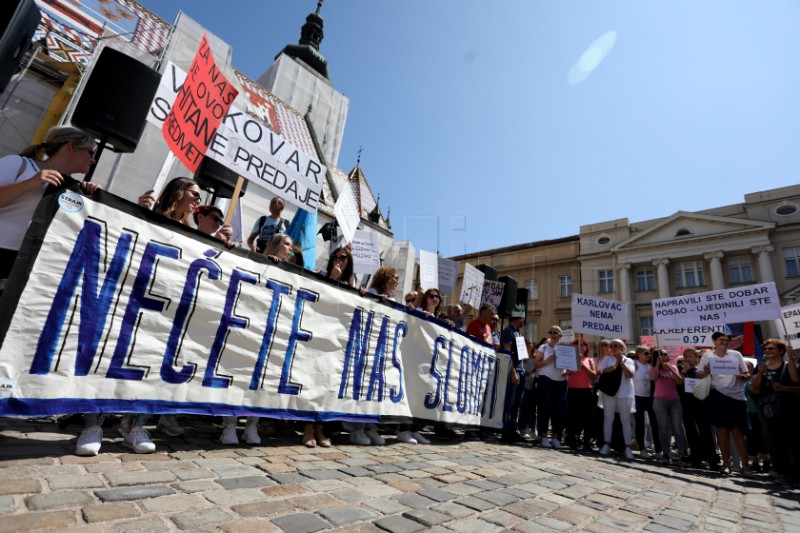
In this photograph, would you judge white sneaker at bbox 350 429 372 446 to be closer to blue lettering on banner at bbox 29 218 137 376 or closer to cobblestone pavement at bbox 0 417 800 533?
cobblestone pavement at bbox 0 417 800 533

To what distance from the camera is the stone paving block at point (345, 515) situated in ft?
5.87

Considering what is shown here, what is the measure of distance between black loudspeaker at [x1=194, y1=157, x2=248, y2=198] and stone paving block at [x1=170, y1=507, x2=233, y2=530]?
18.2 ft

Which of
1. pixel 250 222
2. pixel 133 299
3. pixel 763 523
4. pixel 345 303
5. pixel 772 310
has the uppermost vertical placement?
pixel 250 222

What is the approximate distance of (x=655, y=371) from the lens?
243 inches

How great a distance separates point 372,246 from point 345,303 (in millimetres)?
3801

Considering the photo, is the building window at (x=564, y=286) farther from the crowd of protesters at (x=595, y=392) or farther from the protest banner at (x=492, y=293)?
the crowd of protesters at (x=595, y=392)

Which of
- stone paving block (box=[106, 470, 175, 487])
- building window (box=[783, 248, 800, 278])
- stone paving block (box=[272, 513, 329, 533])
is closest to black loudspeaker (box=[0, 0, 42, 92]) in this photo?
stone paving block (box=[106, 470, 175, 487])

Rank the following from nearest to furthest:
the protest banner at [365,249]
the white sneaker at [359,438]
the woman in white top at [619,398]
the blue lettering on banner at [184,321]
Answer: the blue lettering on banner at [184,321], the white sneaker at [359,438], the woman in white top at [619,398], the protest banner at [365,249]

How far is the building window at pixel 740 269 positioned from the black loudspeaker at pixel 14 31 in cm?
3437

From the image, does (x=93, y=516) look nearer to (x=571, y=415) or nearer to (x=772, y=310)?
(x=571, y=415)

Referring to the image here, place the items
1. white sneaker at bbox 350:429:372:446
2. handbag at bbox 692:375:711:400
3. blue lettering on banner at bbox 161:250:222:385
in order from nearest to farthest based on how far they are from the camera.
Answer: blue lettering on banner at bbox 161:250:222:385
white sneaker at bbox 350:429:372:446
handbag at bbox 692:375:711:400

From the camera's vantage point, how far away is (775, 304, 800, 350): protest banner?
7090mm

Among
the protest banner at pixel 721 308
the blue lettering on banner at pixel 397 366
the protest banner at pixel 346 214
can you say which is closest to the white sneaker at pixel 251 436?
the blue lettering on banner at pixel 397 366

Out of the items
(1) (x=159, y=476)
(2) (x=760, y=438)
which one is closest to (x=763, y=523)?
(1) (x=159, y=476)
